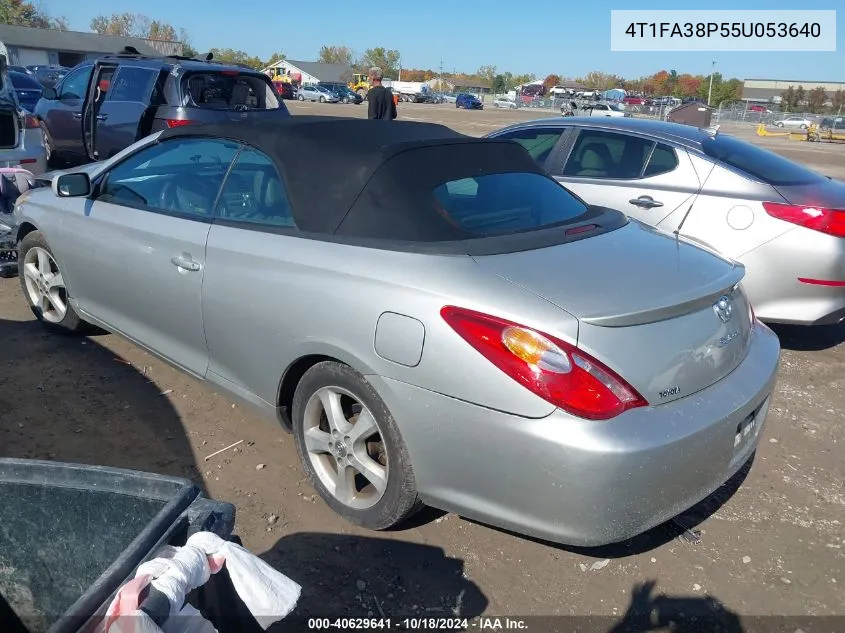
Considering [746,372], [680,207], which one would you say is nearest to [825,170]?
[680,207]

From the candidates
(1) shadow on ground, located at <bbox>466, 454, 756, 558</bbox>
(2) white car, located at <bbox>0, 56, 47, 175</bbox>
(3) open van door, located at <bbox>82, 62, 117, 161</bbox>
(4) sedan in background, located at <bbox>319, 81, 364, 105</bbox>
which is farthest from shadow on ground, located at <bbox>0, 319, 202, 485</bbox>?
(4) sedan in background, located at <bbox>319, 81, 364, 105</bbox>

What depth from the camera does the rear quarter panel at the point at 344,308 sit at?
2309 mm

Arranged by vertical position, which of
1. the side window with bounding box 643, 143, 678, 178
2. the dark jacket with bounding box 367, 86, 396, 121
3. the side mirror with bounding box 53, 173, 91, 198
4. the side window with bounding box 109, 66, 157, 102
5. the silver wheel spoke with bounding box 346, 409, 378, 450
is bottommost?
the silver wheel spoke with bounding box 346, 409, 378, 450

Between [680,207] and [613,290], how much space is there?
2977 mm

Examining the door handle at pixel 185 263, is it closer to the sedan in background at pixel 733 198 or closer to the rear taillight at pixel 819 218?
the sedan in background at pixel 733 198

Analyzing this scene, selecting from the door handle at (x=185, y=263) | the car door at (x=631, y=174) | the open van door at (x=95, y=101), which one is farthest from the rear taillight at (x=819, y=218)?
the open van door at (x=95, y=101)

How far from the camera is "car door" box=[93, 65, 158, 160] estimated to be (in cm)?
851

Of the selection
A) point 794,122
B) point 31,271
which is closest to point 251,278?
point 31,271

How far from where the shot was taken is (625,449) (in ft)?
7.20

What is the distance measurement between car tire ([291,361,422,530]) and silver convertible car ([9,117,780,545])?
0.04ft

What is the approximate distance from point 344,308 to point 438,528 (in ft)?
3.46

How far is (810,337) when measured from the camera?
5500mm

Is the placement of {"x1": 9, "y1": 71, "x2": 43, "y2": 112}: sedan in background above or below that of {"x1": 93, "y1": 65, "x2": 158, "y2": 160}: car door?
above

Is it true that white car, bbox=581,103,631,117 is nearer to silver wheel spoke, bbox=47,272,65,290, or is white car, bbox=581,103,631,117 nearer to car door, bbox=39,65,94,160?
car door, bbox=39,65,94,160
